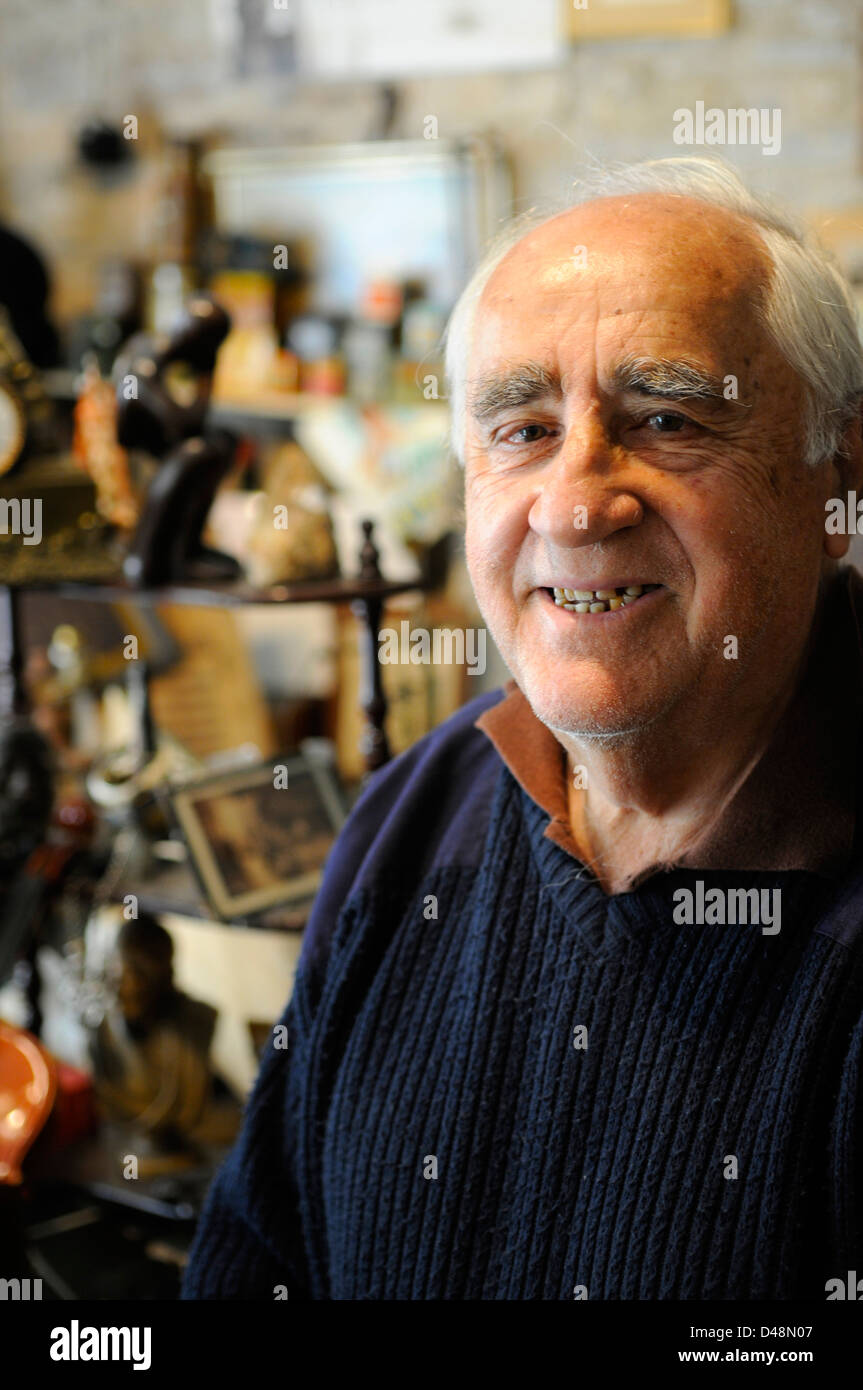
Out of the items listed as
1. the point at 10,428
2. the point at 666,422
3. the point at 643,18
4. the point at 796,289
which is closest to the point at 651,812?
the point at 666,422

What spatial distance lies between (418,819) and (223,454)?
0.82m

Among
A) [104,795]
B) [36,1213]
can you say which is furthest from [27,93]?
[36,1213]

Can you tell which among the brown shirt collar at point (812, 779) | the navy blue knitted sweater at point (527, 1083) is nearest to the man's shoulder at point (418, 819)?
the navy blue knitted sweater at point (527, 1083)

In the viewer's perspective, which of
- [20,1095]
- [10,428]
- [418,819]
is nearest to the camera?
[418,819]

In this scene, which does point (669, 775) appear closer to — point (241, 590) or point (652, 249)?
point (652, 249)

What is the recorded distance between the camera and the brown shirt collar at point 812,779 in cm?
105

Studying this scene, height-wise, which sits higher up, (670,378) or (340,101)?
(340,101)

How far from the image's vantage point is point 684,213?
1050mm

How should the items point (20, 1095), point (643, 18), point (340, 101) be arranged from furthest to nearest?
point (340, 101) → point (643, 18) → point (20, 1095)

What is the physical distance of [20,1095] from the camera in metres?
1.51

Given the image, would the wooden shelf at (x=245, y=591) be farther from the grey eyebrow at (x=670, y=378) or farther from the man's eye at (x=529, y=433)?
the grey eyebrow at (x=670, y=378)

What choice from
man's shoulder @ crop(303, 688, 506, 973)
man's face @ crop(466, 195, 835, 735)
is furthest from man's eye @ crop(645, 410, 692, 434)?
man's shoulder @ crop(303, 688, 506, 973)

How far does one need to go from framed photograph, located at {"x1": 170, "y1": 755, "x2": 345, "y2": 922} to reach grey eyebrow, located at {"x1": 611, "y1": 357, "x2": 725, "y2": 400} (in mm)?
970

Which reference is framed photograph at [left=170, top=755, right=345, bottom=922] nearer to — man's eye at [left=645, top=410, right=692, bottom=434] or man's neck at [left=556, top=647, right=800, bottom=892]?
man's neck at [left=556, top=647, right=800, bottom=892]
